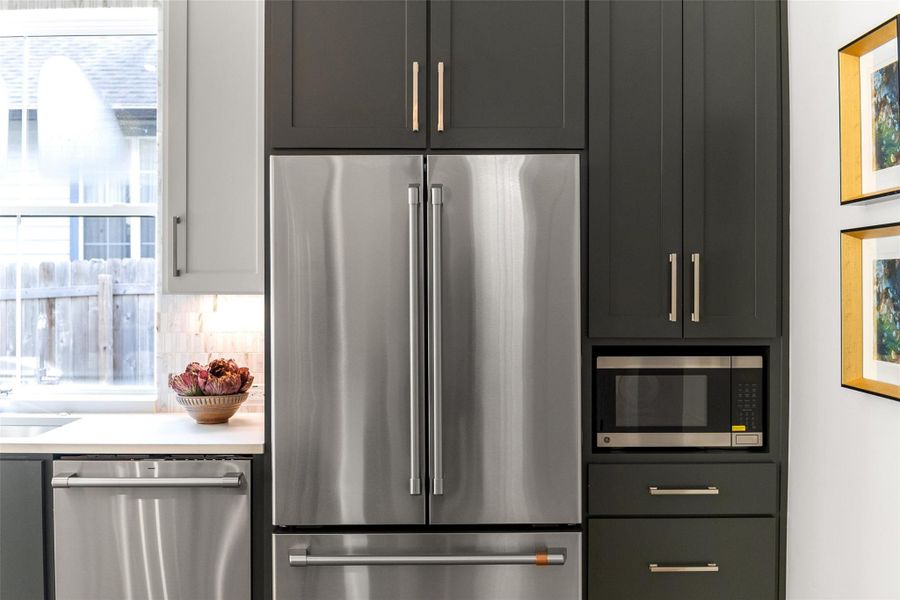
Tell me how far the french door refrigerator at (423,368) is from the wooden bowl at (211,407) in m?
0.44

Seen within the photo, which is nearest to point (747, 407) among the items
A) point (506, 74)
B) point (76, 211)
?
point (506, 74)

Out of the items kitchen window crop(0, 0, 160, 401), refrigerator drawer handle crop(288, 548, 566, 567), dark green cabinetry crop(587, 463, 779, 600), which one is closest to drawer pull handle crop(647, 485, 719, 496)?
dark green cabinetry crop(587, 463, 779, 600)

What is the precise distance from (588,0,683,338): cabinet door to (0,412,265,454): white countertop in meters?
1.15

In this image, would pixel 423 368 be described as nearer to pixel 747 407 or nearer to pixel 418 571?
pixel 418 571

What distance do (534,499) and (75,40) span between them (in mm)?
2528

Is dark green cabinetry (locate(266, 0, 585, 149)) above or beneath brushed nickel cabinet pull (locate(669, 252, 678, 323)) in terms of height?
above

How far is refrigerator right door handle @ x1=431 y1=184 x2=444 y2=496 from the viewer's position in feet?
6.02

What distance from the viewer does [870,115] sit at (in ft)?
5.17

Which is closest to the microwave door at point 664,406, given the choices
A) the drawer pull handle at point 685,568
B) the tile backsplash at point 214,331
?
the drawer pull handle at point 685,568

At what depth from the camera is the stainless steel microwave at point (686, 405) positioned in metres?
2.02

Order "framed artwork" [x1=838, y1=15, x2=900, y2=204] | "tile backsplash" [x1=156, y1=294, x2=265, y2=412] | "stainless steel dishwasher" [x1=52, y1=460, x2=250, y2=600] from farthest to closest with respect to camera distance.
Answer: "tile backsplash" [x1=156, y1=294, x2=265, y2=412] → "stainless steel dishwasher" [x1=52, y1=460, x2=250, y2=600] → "framed artwork" [x1=838, y1=15, x2=900, y2=204]

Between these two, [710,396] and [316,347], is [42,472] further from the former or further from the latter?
[710,396]

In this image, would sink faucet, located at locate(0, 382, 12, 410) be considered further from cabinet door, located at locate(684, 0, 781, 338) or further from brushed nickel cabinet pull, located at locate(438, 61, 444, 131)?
cabinet door, located at locate(684, 0, 781, 338)

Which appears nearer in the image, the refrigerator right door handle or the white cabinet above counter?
the refrigerator right door handle
